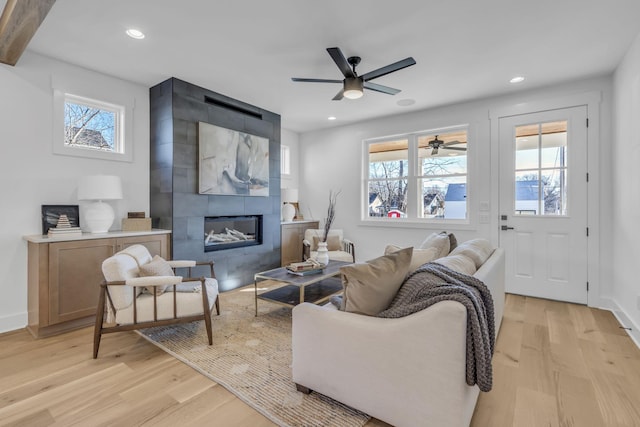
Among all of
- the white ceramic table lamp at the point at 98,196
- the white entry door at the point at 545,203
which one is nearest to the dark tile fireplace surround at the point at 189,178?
the white ceramic table lamp at the point at 98,196

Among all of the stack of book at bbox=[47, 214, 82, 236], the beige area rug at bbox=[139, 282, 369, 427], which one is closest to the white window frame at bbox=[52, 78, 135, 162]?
the stack of book at bbox=[47, 214, 82, 236]

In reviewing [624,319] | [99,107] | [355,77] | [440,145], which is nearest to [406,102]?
[440,145]

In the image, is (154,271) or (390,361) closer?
(390,361)

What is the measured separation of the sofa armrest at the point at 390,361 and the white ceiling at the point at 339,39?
2.17 metres

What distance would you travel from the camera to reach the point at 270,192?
4.84 m

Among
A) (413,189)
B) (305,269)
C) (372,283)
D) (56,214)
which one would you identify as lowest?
(305,269)

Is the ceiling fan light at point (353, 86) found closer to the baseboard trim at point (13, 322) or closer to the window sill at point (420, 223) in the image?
the window sill at point (420, 223)

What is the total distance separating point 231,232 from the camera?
4383mm

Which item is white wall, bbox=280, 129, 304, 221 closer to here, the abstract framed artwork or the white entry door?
the abstract framed artwork

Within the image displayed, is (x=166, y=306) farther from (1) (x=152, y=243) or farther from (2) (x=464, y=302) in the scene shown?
(2) (x=464, y=302)

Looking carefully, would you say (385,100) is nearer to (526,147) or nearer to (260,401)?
(526,147)

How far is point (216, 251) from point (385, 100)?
3004 millimetres

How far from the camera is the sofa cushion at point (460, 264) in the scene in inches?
75.7

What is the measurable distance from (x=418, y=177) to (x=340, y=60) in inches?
105
